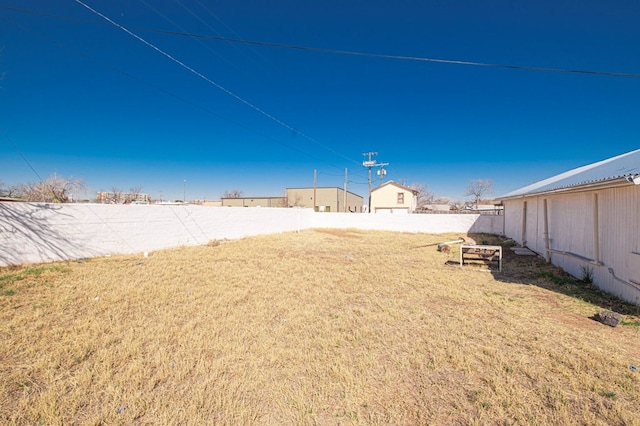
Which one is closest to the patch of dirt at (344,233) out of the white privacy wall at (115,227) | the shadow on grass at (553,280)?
the white privacy wall at (115,227)

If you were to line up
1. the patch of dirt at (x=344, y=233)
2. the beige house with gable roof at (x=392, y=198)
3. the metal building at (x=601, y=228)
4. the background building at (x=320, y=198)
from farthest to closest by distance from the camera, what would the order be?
1. the background building at (x=320, y=198)
2. the beige house with gable roof at (x=392, y=198)
3. the patch of dirt at (x=344, y=233)
4. the metal building at (x=601, y=228)

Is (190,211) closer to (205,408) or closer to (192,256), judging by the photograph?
(192,256)

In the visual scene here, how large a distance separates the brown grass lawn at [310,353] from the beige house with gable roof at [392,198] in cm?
2605

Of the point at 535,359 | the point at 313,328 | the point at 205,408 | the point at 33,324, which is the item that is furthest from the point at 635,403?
the point at 33,324

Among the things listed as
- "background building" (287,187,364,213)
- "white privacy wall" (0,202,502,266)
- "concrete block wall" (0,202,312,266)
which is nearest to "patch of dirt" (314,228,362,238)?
"white privacy wall" (0,202,502,266)

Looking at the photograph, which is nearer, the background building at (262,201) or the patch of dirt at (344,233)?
the patch of dirt at (344,233)

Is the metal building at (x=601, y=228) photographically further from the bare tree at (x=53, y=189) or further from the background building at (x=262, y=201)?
the background building at (x=262, y=201)

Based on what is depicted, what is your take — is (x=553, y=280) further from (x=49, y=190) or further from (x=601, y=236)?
(x=49, y=190)

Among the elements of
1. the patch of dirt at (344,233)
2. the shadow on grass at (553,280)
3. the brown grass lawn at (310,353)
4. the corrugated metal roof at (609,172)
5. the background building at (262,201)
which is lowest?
the brown grass lawn at (310,353)

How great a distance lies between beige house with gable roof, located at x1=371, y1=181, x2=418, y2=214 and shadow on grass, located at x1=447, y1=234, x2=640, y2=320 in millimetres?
22065

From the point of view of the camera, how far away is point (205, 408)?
87.7 inches

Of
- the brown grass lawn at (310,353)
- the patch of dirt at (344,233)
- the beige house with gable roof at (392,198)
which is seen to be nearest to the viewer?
the brown grass lawn at (310,353)

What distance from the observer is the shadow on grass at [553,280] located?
4.61 metres

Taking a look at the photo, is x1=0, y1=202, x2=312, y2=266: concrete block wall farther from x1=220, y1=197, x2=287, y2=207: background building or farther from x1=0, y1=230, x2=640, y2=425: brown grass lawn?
x1=220, y1=197, x2=287, y2=207: background building
